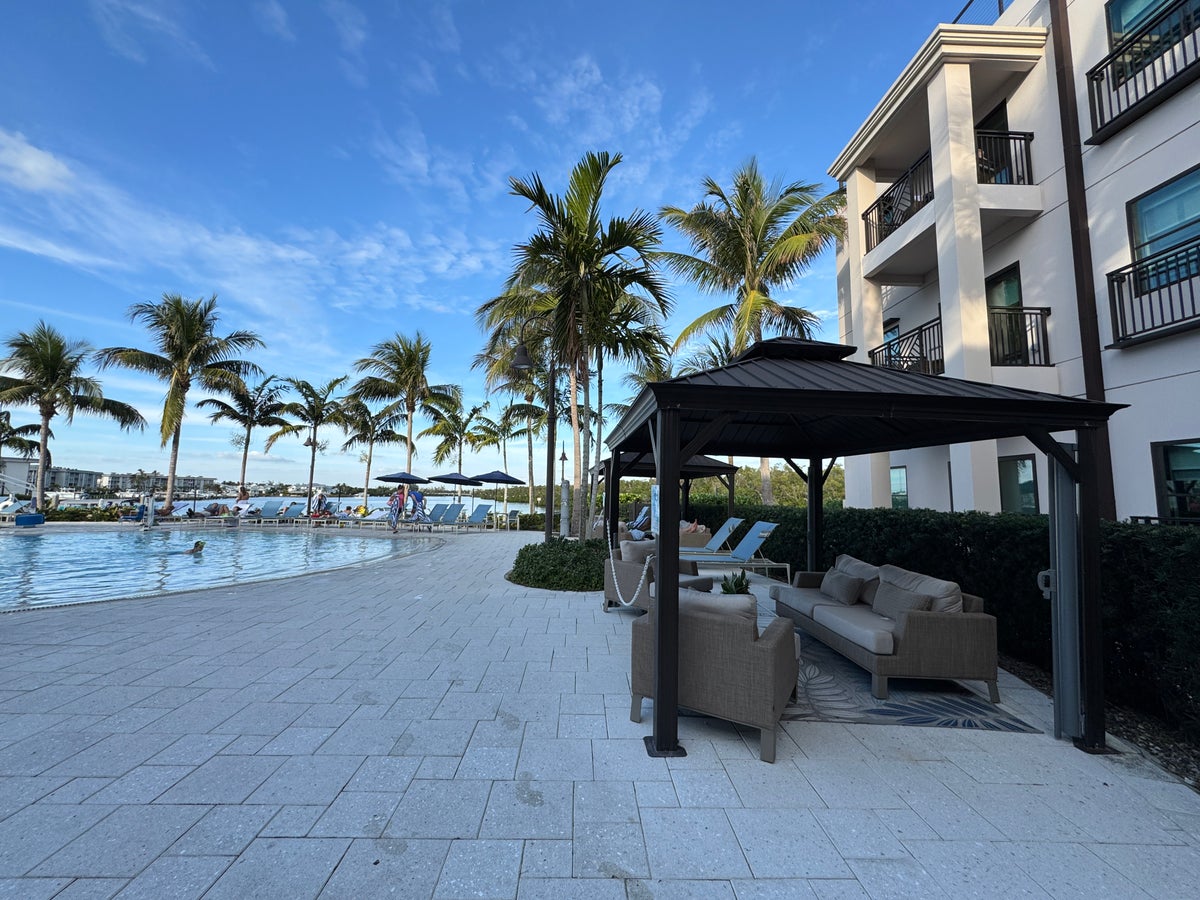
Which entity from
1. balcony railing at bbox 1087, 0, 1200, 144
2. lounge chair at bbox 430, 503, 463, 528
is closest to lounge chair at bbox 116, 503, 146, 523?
lounge chair at bbox 430, 503, 463, 528

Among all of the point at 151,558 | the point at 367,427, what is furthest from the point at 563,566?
the point at 367,427

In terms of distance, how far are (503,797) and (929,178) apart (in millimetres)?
12193

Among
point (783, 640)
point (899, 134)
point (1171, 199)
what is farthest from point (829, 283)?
point (783, 640)

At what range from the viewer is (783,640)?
3135mm

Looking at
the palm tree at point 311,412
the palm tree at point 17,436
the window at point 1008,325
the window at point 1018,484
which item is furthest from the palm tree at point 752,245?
the palm tree at point 17,436

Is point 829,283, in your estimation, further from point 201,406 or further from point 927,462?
point 201,406

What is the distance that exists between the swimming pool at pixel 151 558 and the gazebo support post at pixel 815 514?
28.2 ft

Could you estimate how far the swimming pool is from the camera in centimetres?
788

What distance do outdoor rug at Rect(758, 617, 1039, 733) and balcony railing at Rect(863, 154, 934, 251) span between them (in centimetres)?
900

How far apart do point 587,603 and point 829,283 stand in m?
11.4

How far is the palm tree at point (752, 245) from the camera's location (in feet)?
40.1

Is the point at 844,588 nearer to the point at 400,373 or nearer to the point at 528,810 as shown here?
the point at 528,810

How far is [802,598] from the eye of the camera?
519 cm

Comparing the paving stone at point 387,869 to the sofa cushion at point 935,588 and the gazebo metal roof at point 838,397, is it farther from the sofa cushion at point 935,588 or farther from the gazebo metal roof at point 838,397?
the sofa cushion at point 935,588
